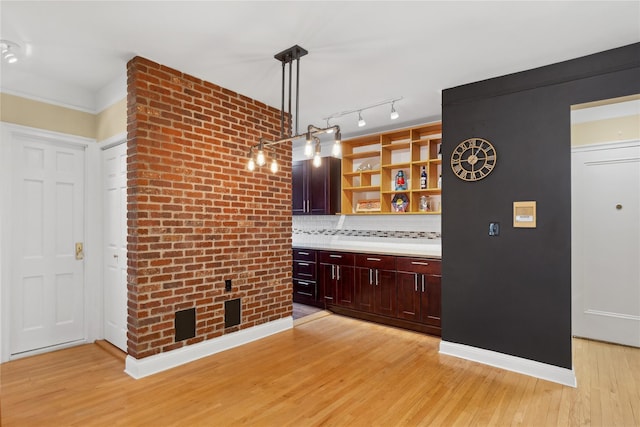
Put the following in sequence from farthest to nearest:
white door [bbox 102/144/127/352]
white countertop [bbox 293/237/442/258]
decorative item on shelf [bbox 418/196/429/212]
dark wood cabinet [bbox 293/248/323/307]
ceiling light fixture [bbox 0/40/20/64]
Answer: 1. dark wood cabinet [bbox 293/248/323/307]
2. decorative item on shelf [bbox 418/196/429/212]
3. white countertop [bbox 293/237/442/258]
4. white door [bbox 102/144/127/352]
5. ceiling light fixture [bbox 0/40/20/64]

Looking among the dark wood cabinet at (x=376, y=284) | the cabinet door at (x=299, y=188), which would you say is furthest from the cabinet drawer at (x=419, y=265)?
the cabinet door at (x=299, y=188)

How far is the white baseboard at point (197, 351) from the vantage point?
111 inches

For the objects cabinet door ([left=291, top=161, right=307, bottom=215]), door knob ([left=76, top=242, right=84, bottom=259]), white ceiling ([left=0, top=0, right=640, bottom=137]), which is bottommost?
door knob ([left=76, top=242, right=84, bottom=259])

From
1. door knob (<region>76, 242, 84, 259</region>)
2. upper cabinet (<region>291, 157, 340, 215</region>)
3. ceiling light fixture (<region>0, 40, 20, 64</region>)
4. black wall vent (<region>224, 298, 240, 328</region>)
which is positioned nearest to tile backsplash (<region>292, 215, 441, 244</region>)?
upper cabinet (<region>291, 157, 340, 215</region>)

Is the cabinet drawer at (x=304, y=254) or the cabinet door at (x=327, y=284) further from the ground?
the cabinet drawer at (x=304, y=254)

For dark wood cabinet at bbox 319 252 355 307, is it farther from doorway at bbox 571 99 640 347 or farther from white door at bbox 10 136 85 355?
white door at bbox 10 136 85 355

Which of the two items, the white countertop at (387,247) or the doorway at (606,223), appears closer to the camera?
the doorway at (606,223)

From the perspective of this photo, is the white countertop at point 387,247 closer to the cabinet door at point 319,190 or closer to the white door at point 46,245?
the cabinet door at point 319,190

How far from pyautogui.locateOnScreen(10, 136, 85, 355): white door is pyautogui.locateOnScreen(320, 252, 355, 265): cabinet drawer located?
114 inches

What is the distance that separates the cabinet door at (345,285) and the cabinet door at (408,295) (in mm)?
694

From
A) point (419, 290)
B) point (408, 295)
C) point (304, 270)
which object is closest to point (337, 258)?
point (304, 270)

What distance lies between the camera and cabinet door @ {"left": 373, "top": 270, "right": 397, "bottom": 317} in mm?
4184

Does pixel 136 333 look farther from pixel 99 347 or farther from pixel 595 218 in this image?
pixel 595 218

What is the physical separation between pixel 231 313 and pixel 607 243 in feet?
13.3
